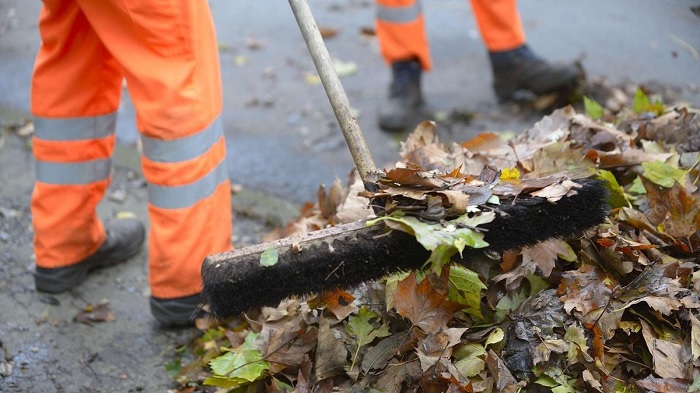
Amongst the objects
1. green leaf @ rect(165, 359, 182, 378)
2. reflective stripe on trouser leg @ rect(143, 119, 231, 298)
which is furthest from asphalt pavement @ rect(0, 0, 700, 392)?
reflective stripe on trouser leg @ rect(143, 119, 231, 298)

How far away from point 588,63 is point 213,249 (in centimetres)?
315

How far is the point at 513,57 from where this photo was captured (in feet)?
14.3

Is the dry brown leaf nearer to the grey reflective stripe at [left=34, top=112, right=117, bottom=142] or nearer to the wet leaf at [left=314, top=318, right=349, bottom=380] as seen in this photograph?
the wet leaf at [left=314, top=318, right=349, bottom=380]

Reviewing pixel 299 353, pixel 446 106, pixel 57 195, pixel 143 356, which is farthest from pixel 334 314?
pixel 446 106

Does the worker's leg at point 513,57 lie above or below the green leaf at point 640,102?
below

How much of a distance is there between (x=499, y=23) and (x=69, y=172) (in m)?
2.61

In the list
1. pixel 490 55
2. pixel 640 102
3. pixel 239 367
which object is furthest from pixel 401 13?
pixel 239 367

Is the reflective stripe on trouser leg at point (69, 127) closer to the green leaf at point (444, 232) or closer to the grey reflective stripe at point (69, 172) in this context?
the grey reflective stripe at point (69, 172)

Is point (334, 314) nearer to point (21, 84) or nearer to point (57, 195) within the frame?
point (57, 195)

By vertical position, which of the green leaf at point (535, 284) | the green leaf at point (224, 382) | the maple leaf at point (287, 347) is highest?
the green leaf at point (535, 284)

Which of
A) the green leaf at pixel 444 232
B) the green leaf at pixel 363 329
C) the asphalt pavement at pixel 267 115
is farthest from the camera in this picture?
the asphalt pavement at pixel 267 115

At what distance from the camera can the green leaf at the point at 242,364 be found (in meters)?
2.24

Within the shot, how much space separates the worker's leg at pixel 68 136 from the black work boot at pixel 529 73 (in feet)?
7.86

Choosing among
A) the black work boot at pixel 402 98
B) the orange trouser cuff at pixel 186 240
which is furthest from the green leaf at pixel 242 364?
the black work boot at pixel 402 98
